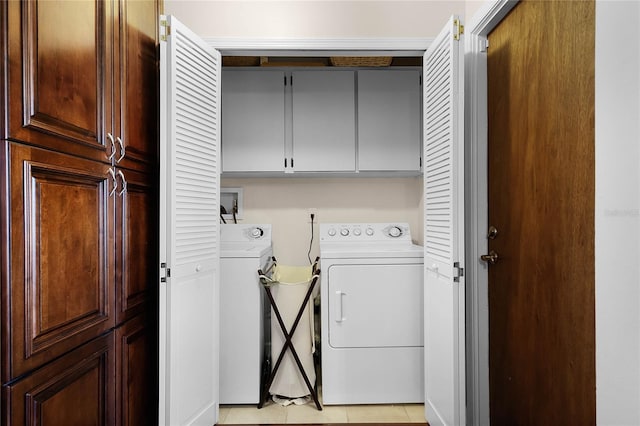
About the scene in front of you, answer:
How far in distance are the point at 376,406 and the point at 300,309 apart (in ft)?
2.31

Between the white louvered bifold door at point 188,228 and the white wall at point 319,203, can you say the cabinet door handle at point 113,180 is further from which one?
the white wall at point 319,203

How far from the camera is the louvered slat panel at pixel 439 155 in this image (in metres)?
1.84

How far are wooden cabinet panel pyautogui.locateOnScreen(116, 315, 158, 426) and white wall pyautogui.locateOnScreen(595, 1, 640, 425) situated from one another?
5.36 ft

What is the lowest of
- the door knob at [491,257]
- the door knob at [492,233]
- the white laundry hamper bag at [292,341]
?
the white laundry hamper bag at [292,341]

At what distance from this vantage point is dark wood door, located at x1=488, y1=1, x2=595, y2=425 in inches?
52.1

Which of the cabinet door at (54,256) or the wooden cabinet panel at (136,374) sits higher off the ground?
the cabinet door at (54,256)

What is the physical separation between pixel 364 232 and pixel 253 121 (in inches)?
42.5

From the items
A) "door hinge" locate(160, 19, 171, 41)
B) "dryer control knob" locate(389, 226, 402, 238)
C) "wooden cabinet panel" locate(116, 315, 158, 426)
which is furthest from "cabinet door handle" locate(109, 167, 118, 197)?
"dryer control knob" locate(389, 226, 402, 238)

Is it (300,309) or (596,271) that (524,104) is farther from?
(300,309)

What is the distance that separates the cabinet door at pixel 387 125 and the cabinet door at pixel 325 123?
0.07 metres

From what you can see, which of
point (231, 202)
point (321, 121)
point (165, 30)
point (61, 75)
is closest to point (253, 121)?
point (321, 121)

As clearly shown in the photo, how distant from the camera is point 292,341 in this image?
2.42 metres

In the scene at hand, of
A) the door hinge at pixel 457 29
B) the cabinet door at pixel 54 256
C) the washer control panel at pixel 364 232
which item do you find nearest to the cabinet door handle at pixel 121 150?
the cabinet door at pixel 54 256

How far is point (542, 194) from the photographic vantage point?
1.53 meters
